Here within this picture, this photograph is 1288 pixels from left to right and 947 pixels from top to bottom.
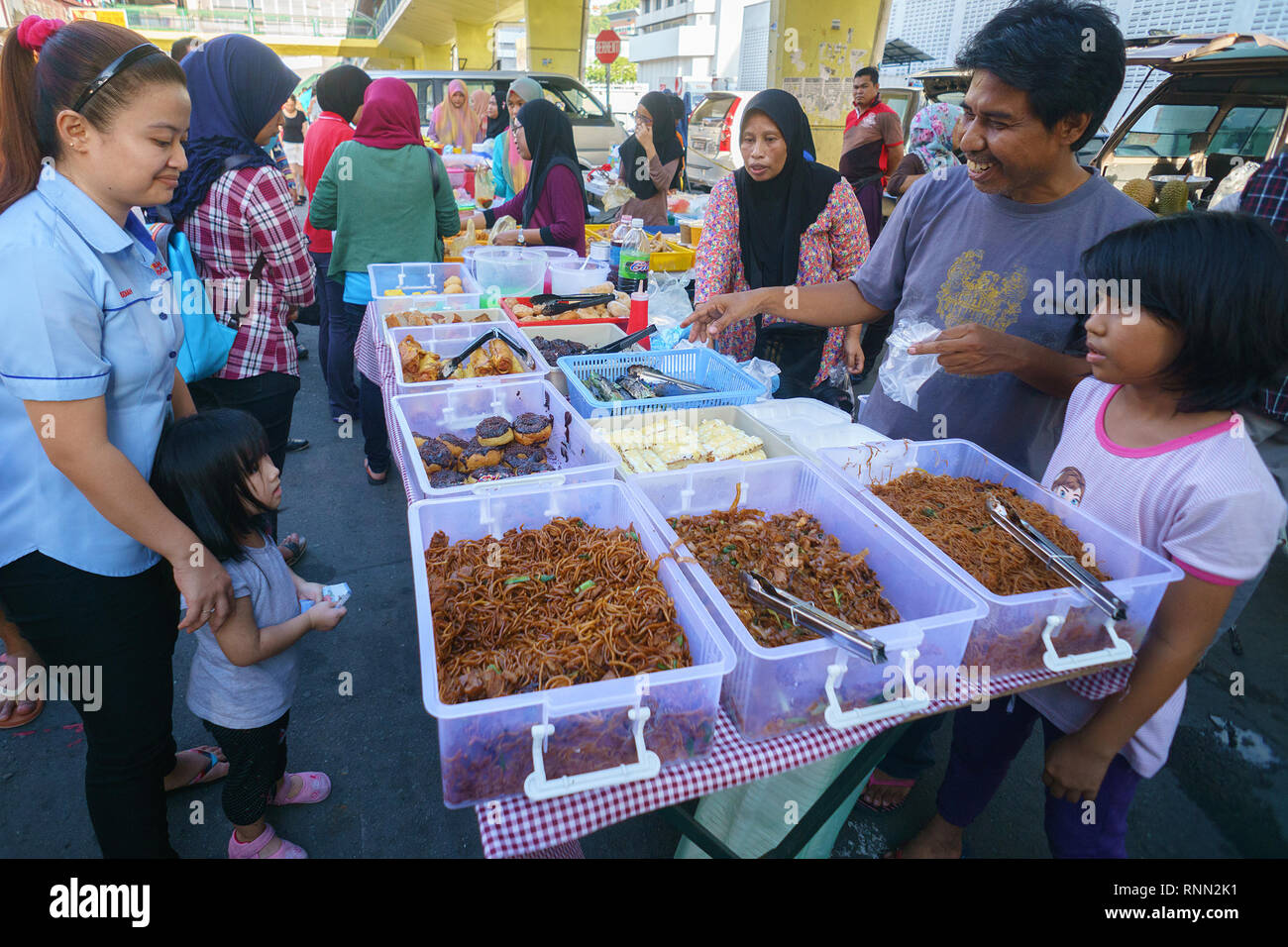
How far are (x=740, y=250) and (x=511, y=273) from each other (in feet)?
4.80

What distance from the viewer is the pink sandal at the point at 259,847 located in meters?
2.31

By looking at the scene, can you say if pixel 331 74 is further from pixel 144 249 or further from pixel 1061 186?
pixel 1061 186

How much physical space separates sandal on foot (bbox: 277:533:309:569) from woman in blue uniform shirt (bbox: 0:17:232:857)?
213cm

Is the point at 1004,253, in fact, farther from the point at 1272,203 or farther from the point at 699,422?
the point at 1272,203

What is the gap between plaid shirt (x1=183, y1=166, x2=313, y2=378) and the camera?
2.74 metres

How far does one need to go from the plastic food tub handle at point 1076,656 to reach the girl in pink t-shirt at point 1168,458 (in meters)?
0.13

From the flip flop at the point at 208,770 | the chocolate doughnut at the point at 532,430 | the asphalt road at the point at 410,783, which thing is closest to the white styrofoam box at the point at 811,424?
the chocolate doughnut at the point at 532,430

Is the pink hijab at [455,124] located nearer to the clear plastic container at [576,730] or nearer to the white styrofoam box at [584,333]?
the white styrofoam box at [584,333]

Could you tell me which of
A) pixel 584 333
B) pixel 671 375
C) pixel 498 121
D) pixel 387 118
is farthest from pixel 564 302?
pixel 498 121

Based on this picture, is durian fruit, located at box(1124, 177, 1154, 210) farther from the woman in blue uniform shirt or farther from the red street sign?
the red street sign

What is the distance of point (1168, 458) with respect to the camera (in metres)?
1.60

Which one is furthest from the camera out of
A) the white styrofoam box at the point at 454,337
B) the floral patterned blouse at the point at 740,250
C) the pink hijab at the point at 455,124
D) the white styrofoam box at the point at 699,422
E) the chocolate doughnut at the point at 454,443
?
the pink hijab at the point at 455,124
